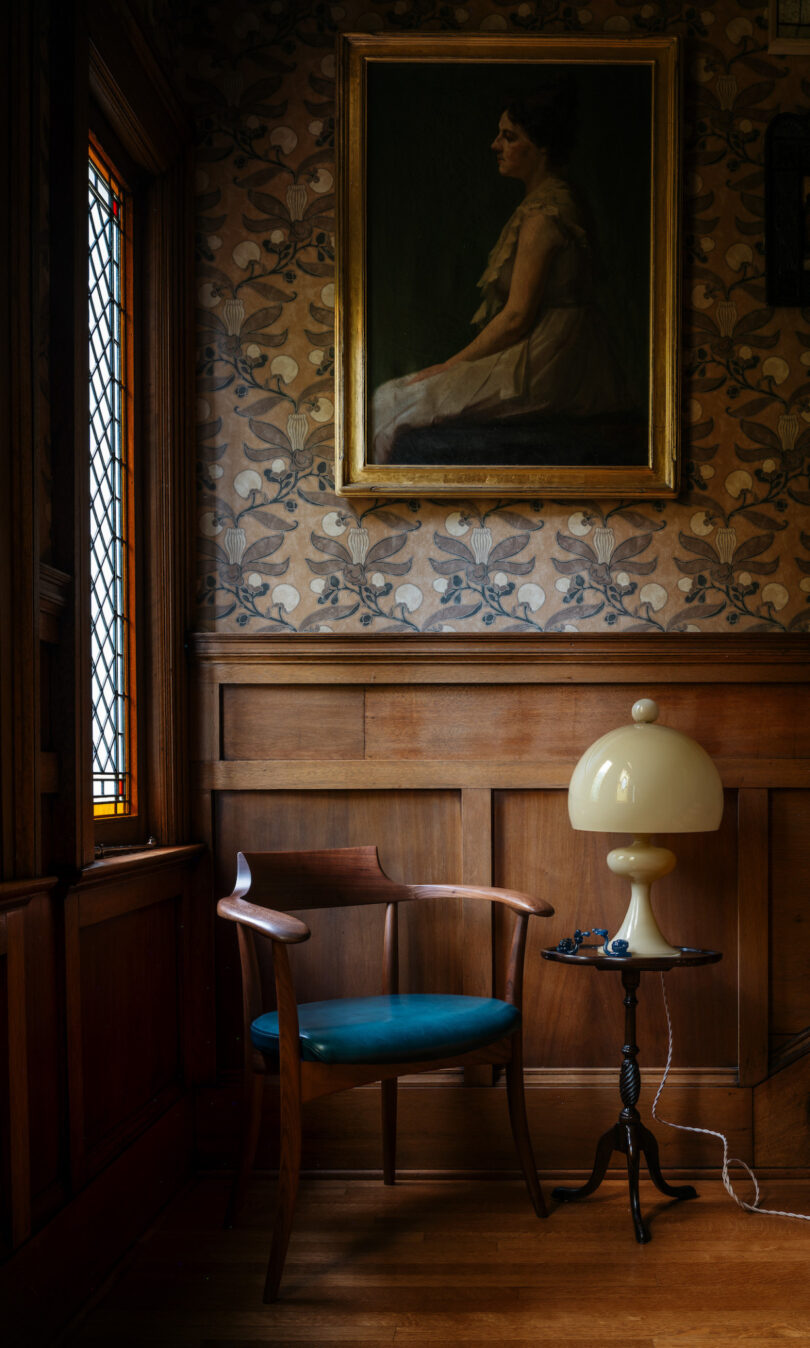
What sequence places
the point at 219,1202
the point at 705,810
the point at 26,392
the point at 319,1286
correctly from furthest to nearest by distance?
the point at 219,1202
the point at 705,810
the point at 319,1286
the point at 26,392

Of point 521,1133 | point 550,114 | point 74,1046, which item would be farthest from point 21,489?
point 550,114

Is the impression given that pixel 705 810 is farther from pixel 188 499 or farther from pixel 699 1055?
pixel 188 499

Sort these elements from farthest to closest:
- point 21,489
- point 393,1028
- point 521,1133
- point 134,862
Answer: point 521,1133, point 134,862, point 393,1028, point 21,489

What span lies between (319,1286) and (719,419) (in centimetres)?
232

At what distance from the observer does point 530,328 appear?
291cm

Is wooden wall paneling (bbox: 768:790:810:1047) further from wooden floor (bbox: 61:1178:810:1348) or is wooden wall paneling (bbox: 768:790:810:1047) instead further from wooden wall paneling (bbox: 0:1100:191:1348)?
wooden wall paneling (bbox: 0:1100:191:1348)

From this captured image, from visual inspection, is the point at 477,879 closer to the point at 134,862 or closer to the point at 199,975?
the point at 199,975

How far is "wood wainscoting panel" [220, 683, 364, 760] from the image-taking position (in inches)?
113

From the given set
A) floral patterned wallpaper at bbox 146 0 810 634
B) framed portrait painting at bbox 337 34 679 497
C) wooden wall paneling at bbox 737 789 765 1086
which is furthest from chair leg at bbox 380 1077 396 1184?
framed portrait painting at bbox 337 34 679 497

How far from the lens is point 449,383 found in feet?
9.52

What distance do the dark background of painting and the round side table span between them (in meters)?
1.46

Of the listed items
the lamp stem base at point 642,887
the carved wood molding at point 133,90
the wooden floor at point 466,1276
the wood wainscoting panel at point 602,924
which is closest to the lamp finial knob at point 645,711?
the lamp stem base at point 642,887

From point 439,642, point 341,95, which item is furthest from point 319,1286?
point 341,95

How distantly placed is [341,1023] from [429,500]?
1.40 metres
